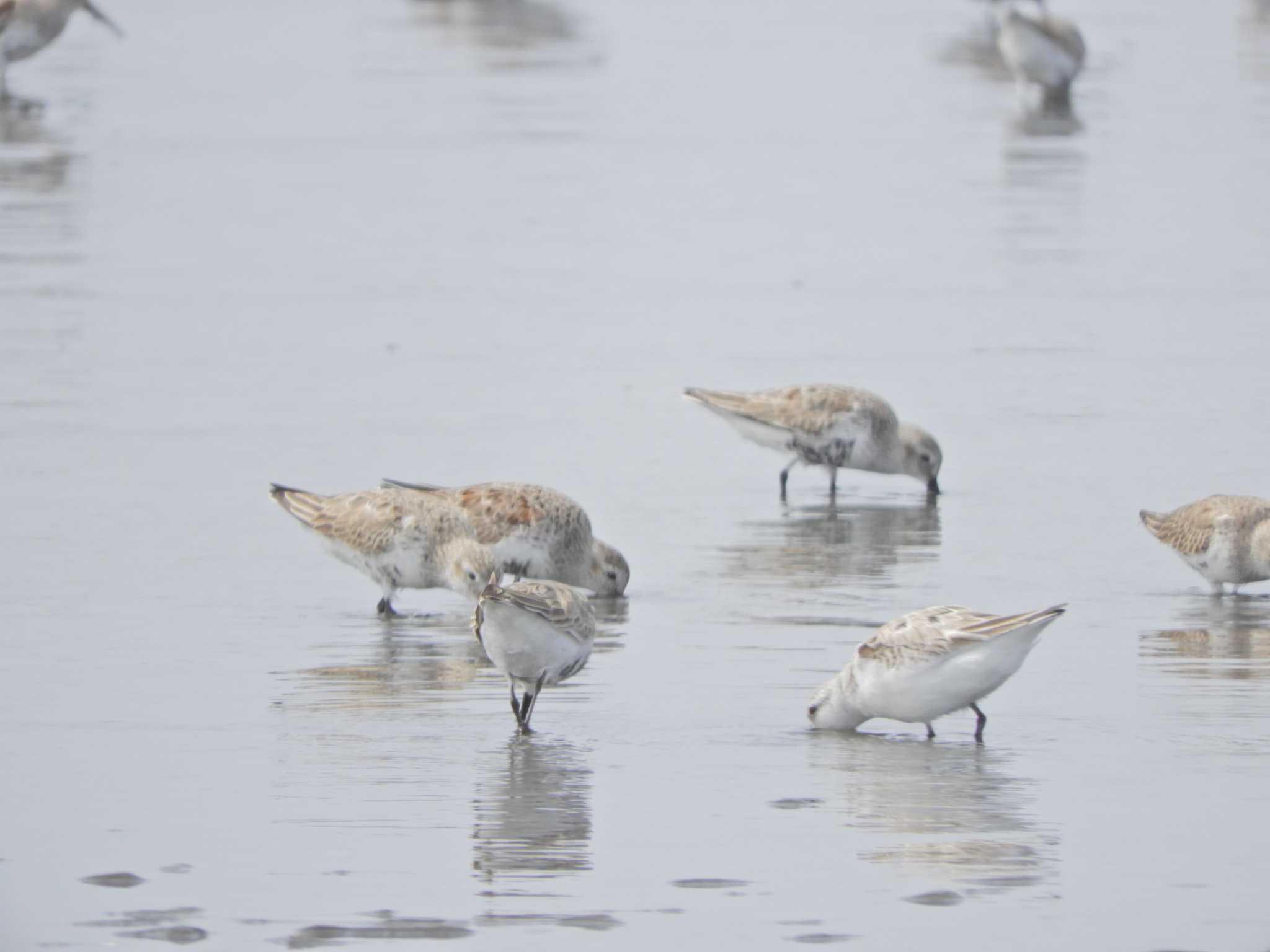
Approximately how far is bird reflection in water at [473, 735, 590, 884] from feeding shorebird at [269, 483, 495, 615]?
7.24 ft

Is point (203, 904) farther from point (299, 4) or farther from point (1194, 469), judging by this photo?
point (299, 4)

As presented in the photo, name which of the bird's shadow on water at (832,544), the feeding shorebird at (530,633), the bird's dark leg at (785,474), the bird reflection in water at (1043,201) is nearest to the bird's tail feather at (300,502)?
the bird's shadow on water at (832,544)

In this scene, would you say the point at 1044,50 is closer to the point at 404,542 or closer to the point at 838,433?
the point at 838,433

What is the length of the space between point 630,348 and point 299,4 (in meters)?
29.3

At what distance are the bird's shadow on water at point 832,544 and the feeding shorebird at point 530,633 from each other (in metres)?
2.86

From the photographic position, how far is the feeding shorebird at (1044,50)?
31000 millimetres

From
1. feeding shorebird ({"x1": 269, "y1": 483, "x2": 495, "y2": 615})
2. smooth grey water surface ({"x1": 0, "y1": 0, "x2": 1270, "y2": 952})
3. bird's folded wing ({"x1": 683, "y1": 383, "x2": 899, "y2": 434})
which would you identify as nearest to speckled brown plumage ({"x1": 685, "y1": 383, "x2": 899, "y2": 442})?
bird's folded wing ({"x1": 683, "y1": 383, "x2": 899, "y2": 434})

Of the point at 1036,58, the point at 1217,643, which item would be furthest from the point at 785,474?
the point at 1036,58

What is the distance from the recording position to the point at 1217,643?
1155cm

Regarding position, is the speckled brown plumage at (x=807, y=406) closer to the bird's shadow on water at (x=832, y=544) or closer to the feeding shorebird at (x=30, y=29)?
the bird's shadow on water at (x=832, y=544)

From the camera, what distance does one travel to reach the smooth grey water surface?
819cm

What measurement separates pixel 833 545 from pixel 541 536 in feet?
6.29

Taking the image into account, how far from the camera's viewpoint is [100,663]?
11.0 meters

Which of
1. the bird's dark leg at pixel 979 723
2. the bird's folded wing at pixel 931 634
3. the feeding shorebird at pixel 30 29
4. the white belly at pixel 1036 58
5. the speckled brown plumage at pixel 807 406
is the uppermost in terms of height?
the feeding shorebird at pixel 30 29
